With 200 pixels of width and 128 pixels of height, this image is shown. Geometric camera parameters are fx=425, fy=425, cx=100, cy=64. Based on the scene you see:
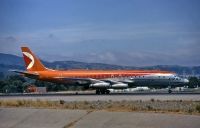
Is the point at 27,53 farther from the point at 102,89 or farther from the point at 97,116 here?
the point at 97,116

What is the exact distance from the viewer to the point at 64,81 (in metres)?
67.6

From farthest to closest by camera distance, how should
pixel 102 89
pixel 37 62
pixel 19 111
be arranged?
pixel 37 62
pixel 102 89
pixel 19 111

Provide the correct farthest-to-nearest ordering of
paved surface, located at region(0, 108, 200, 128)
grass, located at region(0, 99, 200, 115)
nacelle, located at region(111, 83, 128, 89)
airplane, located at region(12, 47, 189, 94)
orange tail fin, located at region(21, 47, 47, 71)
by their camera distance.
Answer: orange tail fin, located at region(21, 47, 47, 71) < airplane, located at region(12, 47, 189, 94) < nacelle, located at region(111, 83, 128, 89) < grass, located at region(0, 99, 200, 115) < paved surface, located at region(0, 108, 200, 128)

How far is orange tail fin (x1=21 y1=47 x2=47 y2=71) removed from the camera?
232 feet

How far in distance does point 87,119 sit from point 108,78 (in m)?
45.7

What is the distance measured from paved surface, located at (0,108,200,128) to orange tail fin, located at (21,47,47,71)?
46255mm

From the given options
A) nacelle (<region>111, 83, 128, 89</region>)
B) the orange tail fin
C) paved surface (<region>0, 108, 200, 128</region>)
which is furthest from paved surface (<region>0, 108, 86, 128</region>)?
the orange tail fin

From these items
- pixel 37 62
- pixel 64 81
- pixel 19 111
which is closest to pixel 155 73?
pixel 64 81

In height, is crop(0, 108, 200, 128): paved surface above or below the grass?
below

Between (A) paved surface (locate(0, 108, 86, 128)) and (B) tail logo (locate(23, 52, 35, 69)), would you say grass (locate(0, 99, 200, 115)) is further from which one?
(B) tail logo (locate(23, 52, 35, 69))

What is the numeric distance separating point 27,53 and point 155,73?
74.9 feet

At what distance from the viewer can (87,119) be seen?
2041cm

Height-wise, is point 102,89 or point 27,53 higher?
point 27,53

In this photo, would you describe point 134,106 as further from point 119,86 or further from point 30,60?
point 30,60
